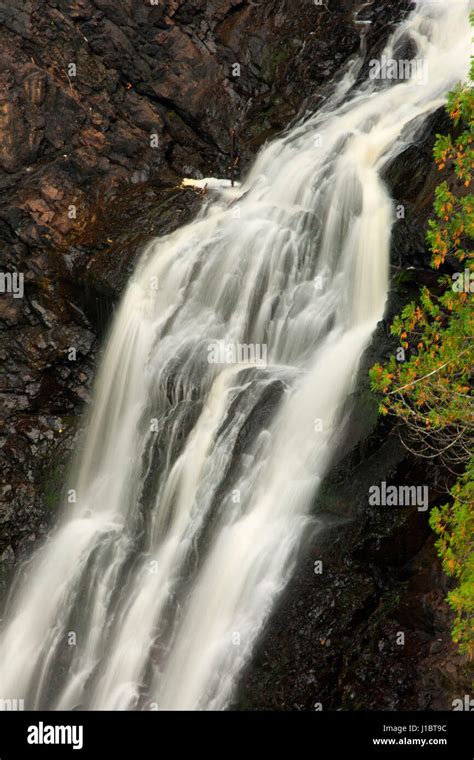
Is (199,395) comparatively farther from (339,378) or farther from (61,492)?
(61,492)

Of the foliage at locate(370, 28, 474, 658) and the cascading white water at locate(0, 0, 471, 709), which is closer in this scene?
the foliage at locate(370, 28, 474, 658)

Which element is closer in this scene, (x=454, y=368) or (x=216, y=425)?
(x=454, y=368)

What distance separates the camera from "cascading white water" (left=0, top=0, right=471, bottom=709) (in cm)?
1038

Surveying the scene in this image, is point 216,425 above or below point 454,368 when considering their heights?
above

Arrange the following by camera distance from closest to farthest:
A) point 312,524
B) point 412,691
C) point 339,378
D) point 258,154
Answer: point 412,691 < point 312,524 < point 339,378 < point 258,154

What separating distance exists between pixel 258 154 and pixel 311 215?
3506mm

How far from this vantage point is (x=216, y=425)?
11.6 metres

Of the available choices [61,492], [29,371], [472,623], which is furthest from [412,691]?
[29,371]

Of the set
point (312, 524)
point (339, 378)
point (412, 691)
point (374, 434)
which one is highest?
point (339, 378)

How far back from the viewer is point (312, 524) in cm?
1008

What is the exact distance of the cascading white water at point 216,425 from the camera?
10.4m

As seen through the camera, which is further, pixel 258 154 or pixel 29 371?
pixel 258 154

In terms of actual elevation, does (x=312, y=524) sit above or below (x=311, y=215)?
below

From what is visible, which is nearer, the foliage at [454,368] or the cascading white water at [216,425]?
the foliage at [454,368]
